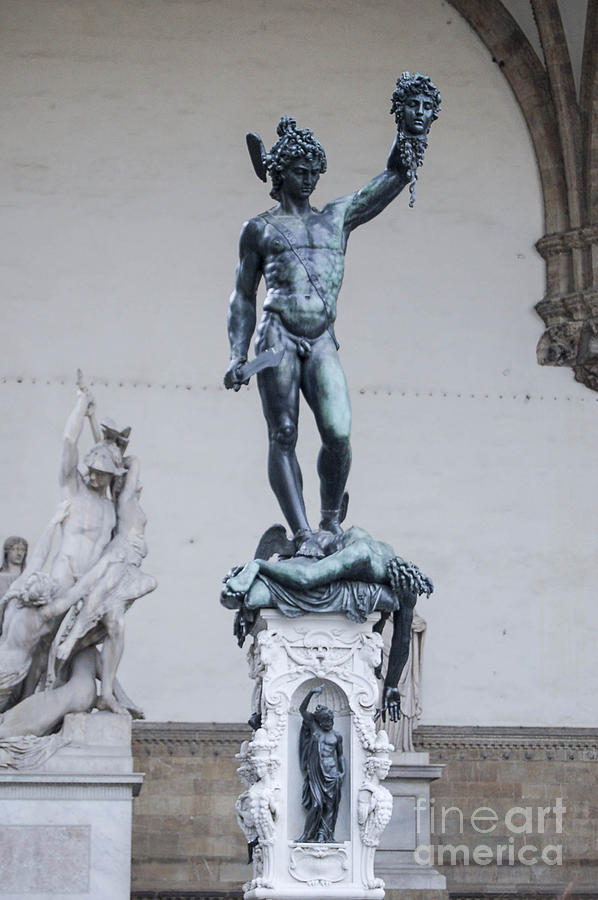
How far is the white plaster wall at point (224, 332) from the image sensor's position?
13969 millimetres

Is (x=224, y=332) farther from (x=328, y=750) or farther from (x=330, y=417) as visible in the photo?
(x=328, y=750)

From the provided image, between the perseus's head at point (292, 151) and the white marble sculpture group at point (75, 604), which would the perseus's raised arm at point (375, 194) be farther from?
the white marble sculpture group at point (75, 604)

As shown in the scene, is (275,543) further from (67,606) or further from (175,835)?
(175,835)

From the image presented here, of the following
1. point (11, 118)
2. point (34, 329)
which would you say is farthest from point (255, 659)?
point (11, 118)

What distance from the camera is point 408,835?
427 inches

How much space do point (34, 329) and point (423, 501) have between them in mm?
3396

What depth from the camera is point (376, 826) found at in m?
5.60

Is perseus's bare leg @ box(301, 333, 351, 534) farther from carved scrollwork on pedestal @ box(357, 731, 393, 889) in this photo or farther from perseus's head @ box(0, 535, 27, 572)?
perseus's head @ box(0, 535, 27, 572)

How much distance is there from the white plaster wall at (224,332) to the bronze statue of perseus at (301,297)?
771cm

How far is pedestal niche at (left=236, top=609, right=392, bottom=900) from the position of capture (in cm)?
552

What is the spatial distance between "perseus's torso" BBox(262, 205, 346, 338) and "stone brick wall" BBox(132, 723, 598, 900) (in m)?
7.78

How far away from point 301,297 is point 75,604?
4.52m

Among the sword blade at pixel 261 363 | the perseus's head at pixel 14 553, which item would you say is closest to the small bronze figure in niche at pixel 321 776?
the sword blade at pixel 261 363

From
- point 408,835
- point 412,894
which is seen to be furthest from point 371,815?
point 408,835
